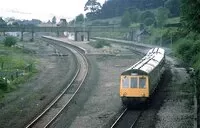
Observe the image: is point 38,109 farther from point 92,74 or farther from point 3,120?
point 92,74

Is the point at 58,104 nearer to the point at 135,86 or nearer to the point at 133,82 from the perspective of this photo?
the point at 133,82

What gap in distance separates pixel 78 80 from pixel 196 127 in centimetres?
1887

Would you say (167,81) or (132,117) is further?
(167,81)

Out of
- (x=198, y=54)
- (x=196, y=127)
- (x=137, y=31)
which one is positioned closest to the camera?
(x=196, y=127)

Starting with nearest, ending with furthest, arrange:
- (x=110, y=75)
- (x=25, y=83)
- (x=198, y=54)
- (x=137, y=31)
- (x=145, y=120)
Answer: (x=145, y=120) → (x=25, y=83) → (x=110, y=75) → (x=198, y=54) → (x=137, y=31)

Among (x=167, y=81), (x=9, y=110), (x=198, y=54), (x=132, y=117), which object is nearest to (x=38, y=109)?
(x=9, y=110)

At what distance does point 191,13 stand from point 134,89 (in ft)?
20.6

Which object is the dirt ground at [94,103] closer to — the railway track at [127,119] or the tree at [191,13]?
the railway track at [127,119]

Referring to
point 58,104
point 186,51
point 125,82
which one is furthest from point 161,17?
point 125,82

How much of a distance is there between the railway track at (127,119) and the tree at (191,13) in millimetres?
7231

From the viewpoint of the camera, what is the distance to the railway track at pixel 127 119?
20.4 meters

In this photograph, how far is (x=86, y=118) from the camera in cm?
2231

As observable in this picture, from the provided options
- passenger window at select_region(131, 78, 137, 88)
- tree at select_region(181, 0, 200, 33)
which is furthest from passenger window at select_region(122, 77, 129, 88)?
tree at select_region(181, 0, 200, 33)

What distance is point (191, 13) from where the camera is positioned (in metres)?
26.0
